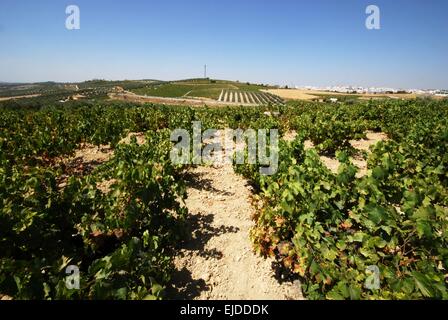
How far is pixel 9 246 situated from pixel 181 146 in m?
6.06

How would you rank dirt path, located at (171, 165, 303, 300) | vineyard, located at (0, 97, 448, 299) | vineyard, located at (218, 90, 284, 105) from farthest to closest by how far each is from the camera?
vineyard, located at (218, 90, 284, 105)
dirt path, located at (171, 165, 303, 300)
vineyard, located at (0, 97, 448, 299)

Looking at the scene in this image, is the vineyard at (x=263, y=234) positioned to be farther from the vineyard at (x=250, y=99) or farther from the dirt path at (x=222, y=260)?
the vineyard at (x=250, y=99)

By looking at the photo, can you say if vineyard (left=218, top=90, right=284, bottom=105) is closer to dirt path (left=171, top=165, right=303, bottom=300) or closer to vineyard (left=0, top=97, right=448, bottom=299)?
dirt path (left=171, top=165, right=303, bottom=300)

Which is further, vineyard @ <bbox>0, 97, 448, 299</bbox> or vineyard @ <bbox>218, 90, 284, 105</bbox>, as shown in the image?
vineyard @ <bbox>218, 90, 284, 105</bbox>

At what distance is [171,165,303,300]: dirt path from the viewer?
4.19 meters

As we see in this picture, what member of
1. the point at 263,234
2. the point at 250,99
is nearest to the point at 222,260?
the point at 263,234

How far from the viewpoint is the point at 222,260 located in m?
4.84

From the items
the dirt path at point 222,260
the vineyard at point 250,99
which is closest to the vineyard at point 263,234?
the dirt path at point 222,260

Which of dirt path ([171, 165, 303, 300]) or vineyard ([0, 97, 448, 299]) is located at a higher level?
vineyard ([0, 97, 448, 299])

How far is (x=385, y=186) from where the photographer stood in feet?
14.8

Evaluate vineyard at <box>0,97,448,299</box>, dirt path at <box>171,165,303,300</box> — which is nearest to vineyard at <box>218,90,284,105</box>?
dirt path at <box>171,165,303,300</box>

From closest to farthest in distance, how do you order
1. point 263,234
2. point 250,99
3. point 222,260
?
point 263,234 < point 222,260 < point 250,99

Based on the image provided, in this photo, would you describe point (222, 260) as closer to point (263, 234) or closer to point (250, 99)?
point (263, 234)
